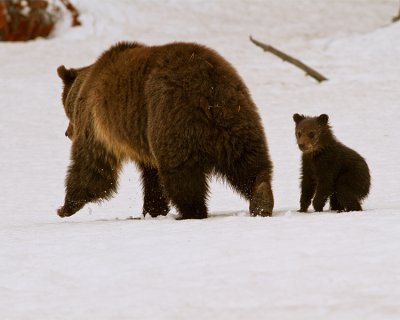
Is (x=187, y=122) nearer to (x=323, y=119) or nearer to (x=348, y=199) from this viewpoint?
(x=323, y=119)

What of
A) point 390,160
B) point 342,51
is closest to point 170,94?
point 390,160

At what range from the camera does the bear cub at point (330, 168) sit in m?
6.95

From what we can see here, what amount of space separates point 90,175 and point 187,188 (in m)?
1.59

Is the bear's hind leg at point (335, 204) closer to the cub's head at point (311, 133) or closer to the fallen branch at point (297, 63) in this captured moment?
the cub's head at point (311, 133)

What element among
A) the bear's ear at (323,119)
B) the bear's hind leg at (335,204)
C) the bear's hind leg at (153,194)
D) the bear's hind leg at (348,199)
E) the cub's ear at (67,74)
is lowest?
the bear's hind leg at (153,194)

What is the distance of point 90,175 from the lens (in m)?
7.99

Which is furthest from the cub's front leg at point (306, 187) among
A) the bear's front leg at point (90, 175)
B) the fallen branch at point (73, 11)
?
the fallen branch at point (73, 11)

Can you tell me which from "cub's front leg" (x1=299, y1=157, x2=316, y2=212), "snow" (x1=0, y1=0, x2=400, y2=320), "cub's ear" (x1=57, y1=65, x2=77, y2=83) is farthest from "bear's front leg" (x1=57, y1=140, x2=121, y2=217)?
"cub's front leg" (x1=299, y1=157, x2=316, y2=212)

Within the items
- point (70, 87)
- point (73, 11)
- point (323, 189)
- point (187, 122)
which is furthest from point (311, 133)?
point (73, 11)

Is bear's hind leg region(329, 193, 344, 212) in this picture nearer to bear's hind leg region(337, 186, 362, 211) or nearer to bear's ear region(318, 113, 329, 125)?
bear's hind leg region(337, 186, 362, 211)

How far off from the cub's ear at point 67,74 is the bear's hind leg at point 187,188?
2.45 meters

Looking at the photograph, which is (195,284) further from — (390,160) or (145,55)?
(390,160)

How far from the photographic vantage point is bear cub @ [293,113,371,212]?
22.8 ft

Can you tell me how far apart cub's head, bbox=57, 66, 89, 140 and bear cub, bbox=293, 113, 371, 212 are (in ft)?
8.50
